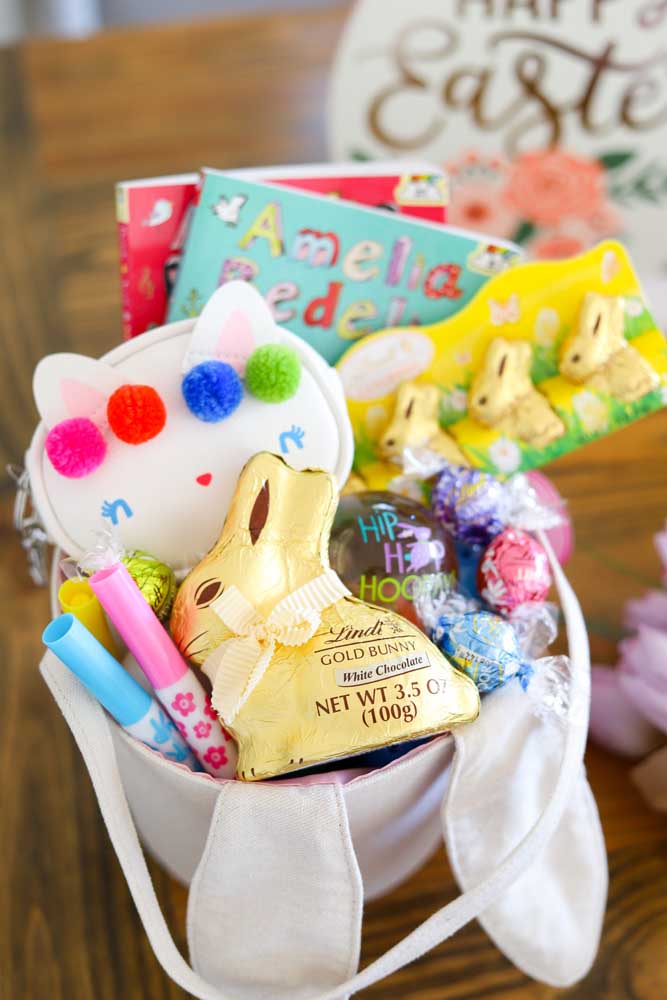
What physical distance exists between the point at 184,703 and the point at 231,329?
0.65ft

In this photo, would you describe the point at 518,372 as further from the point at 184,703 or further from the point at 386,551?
the point at 184,703

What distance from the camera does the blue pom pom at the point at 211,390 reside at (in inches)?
18.2

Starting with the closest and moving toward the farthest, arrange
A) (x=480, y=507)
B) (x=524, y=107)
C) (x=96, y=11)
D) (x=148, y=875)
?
(x=148, y=875) → (x=480, y=507) → (x=524, y=107) → (x=96, y=11)

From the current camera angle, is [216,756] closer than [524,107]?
Yes

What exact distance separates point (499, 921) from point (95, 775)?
0.76ft

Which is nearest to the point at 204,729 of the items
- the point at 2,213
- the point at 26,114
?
the point at 2,213

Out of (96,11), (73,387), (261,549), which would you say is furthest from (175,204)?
(96,11)

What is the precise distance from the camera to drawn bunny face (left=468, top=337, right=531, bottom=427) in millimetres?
543

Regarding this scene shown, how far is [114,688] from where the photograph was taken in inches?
16.0

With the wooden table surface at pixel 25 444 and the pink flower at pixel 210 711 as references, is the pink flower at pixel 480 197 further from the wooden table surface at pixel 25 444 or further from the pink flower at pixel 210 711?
the pink flower at pixel 210 711

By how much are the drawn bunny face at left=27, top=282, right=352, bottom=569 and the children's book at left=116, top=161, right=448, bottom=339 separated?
9 cm

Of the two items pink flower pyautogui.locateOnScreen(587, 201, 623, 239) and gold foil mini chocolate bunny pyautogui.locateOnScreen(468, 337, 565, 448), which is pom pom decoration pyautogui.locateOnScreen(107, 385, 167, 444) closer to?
gold foil mini chocolate bunny pyautogui.locateOnScreen(468, 337, 565, 448)

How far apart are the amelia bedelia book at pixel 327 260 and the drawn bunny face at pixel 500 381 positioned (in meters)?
0.05

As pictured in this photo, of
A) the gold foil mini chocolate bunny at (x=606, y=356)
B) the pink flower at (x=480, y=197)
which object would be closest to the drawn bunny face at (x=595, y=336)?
the gold foil mini chocolate bunny at (x=606, y=356)
